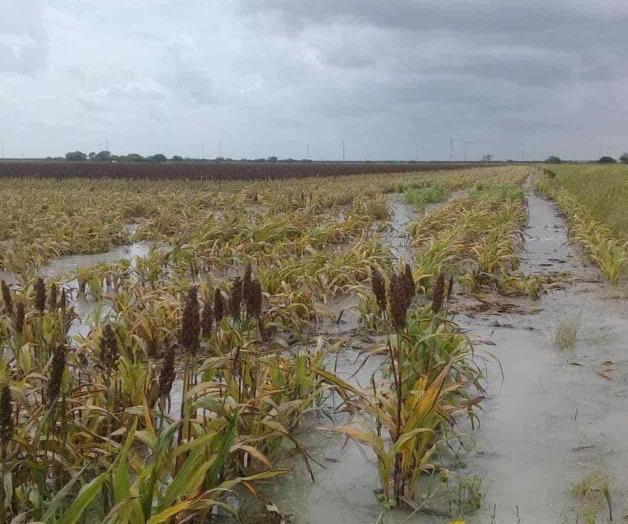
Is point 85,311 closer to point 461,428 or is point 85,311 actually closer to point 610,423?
point 461,428

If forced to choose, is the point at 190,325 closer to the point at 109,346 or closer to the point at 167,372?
the point at 167,372

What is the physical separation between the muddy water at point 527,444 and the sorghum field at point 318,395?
0.5 inches

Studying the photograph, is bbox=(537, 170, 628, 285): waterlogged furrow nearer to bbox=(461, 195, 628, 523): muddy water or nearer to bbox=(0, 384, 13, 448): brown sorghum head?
bbox=(461, 195, 628, 523): muddy water

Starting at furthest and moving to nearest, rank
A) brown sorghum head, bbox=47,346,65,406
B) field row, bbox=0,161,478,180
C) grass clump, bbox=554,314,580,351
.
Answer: field row, bbox=0,161,478,180
grass clump, bbox=554,314,580,351
brown sorghum head, bbox=47,346,65,406

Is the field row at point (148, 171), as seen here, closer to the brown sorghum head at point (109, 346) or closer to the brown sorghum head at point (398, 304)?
the brown sorghum head at point (109, 346)

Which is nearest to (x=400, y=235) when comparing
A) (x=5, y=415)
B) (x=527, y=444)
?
(x=527, y=444)

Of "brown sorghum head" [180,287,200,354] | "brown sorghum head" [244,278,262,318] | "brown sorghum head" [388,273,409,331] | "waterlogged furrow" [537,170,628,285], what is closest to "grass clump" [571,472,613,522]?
"brown sorghum head" [388,273,409,331]

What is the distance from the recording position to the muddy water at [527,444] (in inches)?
100

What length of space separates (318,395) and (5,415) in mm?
1918

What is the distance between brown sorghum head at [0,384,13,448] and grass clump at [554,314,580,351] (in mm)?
3850

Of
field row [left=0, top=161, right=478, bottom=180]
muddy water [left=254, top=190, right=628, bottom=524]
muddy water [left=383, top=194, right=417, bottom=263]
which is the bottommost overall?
muddy water [left=254, top=190, right=628, bottom=524]

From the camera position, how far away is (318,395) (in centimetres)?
346

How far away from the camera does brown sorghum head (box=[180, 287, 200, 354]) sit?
1.98 meters

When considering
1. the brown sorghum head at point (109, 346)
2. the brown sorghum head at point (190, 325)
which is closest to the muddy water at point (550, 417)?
the brown sorghum head at point (190, 325)
